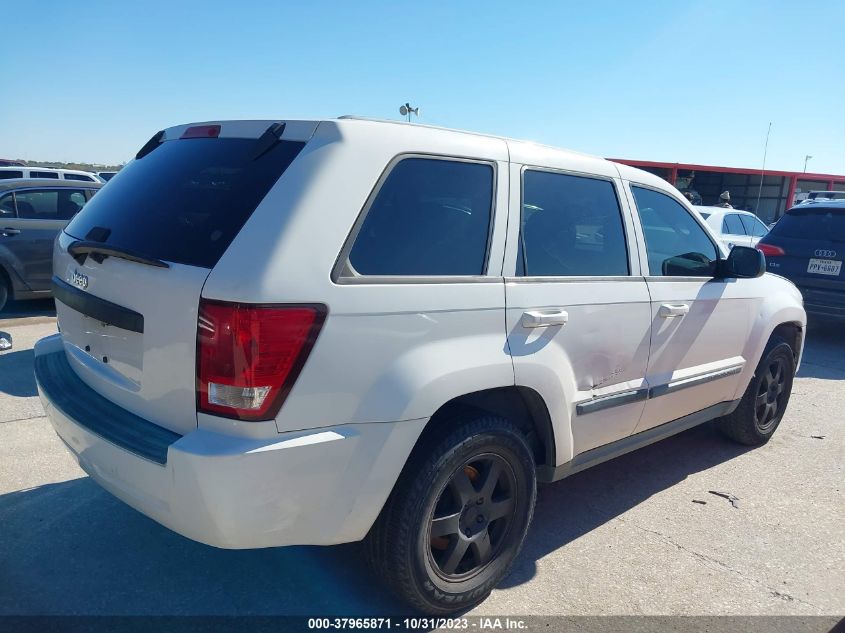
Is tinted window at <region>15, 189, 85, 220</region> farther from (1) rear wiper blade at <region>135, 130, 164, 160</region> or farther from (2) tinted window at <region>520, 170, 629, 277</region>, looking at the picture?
(2) tinted window at <region>520, 170, 629, 277</region>

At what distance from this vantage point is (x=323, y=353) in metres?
2.16

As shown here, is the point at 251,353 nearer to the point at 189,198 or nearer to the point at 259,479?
the point at 259,479

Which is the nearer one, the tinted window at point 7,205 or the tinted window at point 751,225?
the tinted window at point 7,205

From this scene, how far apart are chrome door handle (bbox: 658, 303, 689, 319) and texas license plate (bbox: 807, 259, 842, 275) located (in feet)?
18.4

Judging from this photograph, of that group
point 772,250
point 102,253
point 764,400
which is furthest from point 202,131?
point 772,250

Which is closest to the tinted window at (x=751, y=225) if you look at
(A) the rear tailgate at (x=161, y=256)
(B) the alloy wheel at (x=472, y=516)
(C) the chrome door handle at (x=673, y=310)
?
(C) the chrome door handle at (x=673, y=310)

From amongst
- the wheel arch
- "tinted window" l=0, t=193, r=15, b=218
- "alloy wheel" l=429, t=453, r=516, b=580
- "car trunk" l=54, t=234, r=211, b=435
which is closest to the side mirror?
the wheel arch

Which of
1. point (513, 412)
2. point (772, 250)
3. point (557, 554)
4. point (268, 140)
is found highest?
point (268, 140)

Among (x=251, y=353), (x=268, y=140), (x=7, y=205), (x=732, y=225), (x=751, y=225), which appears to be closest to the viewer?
(x=251, y=353)

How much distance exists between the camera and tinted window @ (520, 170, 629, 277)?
298 cm

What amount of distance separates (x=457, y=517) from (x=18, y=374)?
4520 millimetres

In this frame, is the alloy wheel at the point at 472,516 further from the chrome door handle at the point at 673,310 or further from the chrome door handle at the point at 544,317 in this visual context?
the chrome door handle at the point at 673,310

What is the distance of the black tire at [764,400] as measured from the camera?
4.64 meters

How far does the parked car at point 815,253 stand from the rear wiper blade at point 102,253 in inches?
324
